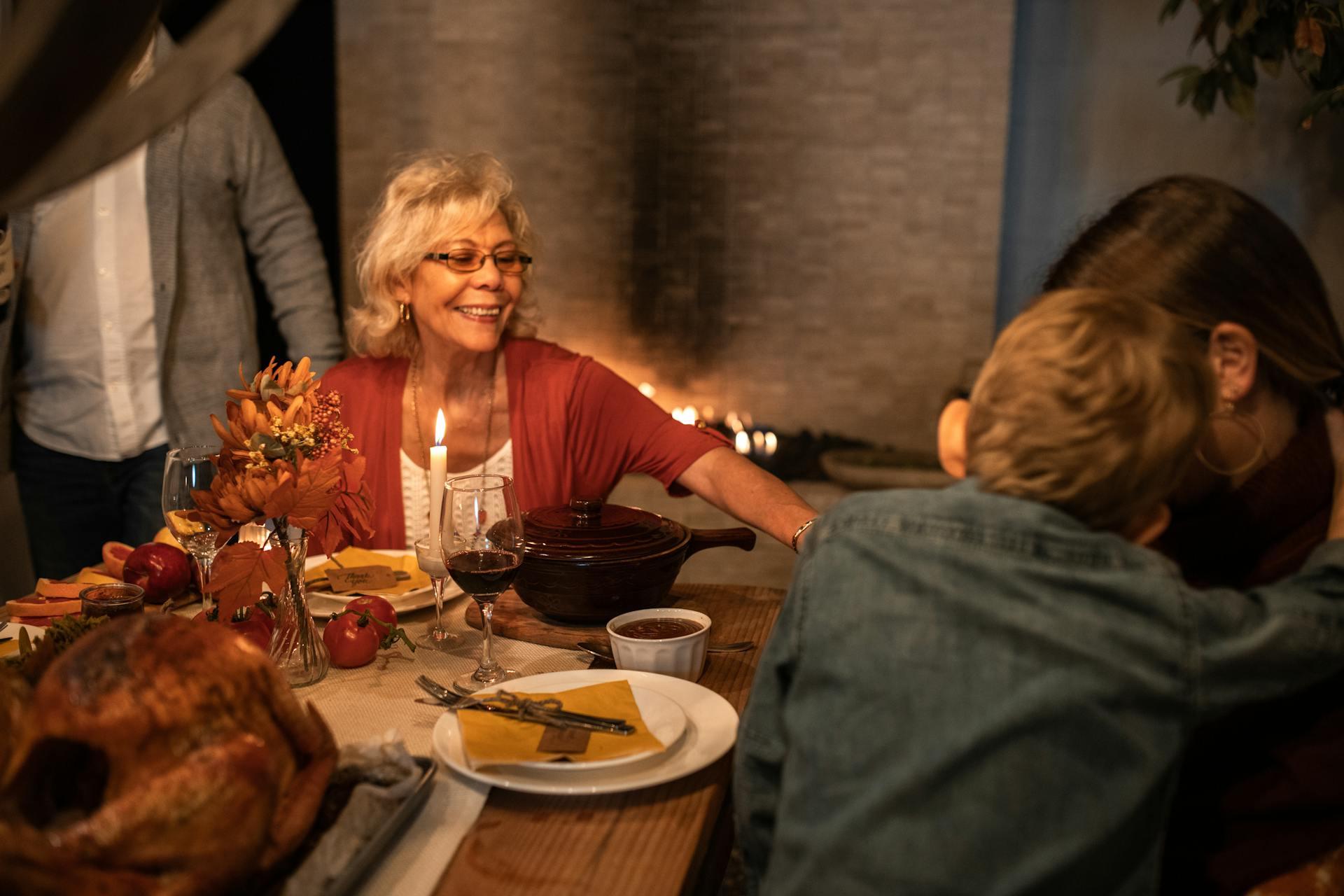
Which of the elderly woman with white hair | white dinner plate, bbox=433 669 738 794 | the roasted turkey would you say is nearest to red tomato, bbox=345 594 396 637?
white dinner plate, bbox=433 669 738 794

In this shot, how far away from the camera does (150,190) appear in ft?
8.49

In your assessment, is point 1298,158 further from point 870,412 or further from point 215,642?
point 215,642

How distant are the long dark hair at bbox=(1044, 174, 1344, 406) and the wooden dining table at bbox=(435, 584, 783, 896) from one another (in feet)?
2.07

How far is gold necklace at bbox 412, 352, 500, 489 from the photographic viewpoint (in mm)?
2074

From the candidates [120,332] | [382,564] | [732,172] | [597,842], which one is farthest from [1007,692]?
[732,172]

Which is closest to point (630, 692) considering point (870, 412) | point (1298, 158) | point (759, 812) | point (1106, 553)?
point (759, 812)

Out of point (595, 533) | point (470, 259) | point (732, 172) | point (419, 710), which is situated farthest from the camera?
point (732, 172)

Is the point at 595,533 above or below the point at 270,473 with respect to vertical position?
below

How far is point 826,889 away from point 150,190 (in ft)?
7.93

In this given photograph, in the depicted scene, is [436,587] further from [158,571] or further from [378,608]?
[158,571]

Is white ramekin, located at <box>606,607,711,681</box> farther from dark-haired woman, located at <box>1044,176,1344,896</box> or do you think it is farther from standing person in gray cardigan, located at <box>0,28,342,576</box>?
standing person in gray cardigan, located at <box>0,28,342,576</box>

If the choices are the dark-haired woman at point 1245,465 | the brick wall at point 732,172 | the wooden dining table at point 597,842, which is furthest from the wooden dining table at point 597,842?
the brick wall at point 732,172

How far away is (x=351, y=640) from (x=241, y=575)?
16cm

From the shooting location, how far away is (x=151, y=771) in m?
0.75
